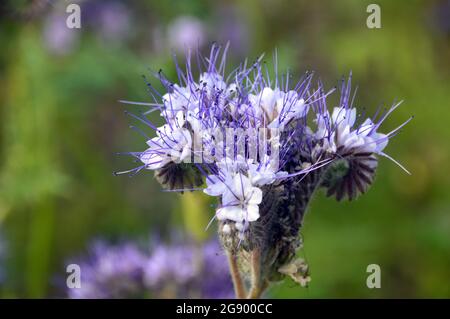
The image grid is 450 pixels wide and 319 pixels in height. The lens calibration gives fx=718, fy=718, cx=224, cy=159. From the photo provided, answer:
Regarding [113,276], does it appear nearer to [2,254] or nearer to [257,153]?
[2,254]

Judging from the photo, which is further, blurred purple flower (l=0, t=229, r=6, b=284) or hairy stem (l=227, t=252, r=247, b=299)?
blurred purple flower (l=0, t=229, r=6, b=284)

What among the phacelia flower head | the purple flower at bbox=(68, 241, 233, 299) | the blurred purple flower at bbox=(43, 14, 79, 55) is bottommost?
Result: the purple flower at bbox=(68, 241, 233, 299)

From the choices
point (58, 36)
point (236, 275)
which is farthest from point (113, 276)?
point (58, 36)

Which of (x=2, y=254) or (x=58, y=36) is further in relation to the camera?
(x=58, y=36)

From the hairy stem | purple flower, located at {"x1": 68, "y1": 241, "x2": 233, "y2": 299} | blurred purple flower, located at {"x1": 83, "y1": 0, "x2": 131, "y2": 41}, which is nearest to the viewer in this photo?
the hairy stem

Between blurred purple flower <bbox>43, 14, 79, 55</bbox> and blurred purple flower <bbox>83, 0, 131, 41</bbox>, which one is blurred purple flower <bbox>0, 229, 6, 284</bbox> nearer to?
blurred purple flower <bbox>43, 14, 79, 55</bbox>

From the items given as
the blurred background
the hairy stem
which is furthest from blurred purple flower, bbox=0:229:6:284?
the hairy stem

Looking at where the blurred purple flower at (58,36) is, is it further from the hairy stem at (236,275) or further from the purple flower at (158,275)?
the hairy stem at (236,275)
